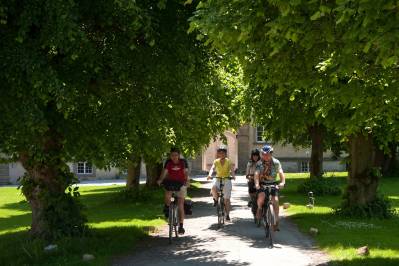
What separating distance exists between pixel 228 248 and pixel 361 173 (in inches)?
255

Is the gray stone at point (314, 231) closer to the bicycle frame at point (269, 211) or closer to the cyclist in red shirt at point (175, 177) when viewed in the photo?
the bicycle frame at point (269, 211)

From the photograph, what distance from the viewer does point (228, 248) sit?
11617 millimetres

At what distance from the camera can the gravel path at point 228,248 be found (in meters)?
10.2

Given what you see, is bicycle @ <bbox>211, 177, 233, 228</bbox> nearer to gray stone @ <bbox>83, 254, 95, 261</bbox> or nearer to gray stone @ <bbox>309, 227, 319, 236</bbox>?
gray stone @ <bbox>309, 227, 319, 236</bbox>

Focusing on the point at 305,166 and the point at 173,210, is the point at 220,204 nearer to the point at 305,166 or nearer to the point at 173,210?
the point at 173,210

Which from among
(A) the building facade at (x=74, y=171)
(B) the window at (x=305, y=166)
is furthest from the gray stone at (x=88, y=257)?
(B) the window at (x=305, y=166)

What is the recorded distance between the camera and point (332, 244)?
1169 cm

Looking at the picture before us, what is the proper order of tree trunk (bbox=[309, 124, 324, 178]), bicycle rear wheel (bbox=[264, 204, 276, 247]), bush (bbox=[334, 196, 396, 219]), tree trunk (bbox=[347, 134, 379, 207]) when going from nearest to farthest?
bicycle rear wheel (bbox=[264, 204, 276, 247]) → bush (bbox=[334, 196, 396, 219]) → tree trunk (bbox=[347, 134, 379, 207]) → tree trunk (bbox=[309, 124, 324, 178])

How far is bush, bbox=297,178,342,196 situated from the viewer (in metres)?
26.1

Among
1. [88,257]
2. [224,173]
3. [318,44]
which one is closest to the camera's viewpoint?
[318,44]

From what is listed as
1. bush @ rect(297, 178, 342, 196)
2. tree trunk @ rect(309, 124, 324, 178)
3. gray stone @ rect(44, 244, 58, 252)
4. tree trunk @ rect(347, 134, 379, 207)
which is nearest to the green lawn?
tree trunk @ rect(347, 134, 379, 207)

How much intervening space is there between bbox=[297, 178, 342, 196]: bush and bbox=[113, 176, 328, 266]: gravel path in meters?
10.7

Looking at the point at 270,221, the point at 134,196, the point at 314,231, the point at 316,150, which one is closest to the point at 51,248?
the point at 270,221

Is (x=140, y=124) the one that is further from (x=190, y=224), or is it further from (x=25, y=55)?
(x=190, y=224)
